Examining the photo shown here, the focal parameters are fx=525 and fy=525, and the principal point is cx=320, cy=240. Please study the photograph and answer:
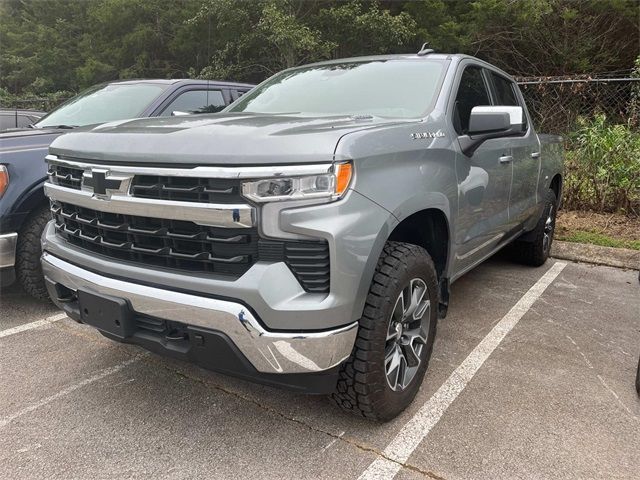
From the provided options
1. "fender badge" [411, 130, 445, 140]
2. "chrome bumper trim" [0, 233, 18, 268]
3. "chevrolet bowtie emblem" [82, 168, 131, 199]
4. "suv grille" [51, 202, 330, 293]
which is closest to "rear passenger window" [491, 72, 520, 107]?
"fender badge" [411, 130, 445, 140]

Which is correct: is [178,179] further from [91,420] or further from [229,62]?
[229,62]

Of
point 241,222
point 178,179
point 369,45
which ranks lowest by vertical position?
point 241,222

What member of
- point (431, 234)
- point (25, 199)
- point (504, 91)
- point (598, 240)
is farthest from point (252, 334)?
point (598, 240)

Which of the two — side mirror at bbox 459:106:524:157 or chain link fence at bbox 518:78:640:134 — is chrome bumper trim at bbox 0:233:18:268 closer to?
side mirror at bbox 459:106:524:157

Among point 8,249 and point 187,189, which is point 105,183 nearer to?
point 187,189

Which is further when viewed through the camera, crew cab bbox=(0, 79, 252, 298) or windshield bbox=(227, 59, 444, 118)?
crew cab bbox=(0, 79, 252, 298)

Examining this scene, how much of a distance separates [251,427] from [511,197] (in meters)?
2.53

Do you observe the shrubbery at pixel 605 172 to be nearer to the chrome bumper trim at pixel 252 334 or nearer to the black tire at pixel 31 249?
the chrome bumper trim at pixel 252 334

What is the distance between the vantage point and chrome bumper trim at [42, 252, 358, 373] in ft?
6.46

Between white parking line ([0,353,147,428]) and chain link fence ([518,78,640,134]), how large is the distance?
8.30 m

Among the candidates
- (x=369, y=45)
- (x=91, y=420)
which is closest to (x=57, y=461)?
(x=91, y=420)

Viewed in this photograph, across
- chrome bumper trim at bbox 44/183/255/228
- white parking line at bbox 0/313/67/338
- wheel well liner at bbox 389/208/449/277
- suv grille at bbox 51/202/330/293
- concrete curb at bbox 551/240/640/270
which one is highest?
chrome bumper trim at bbox 44/183/255/228

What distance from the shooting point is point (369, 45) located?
57.3 ft

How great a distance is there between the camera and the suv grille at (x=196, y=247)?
200 centimetres
